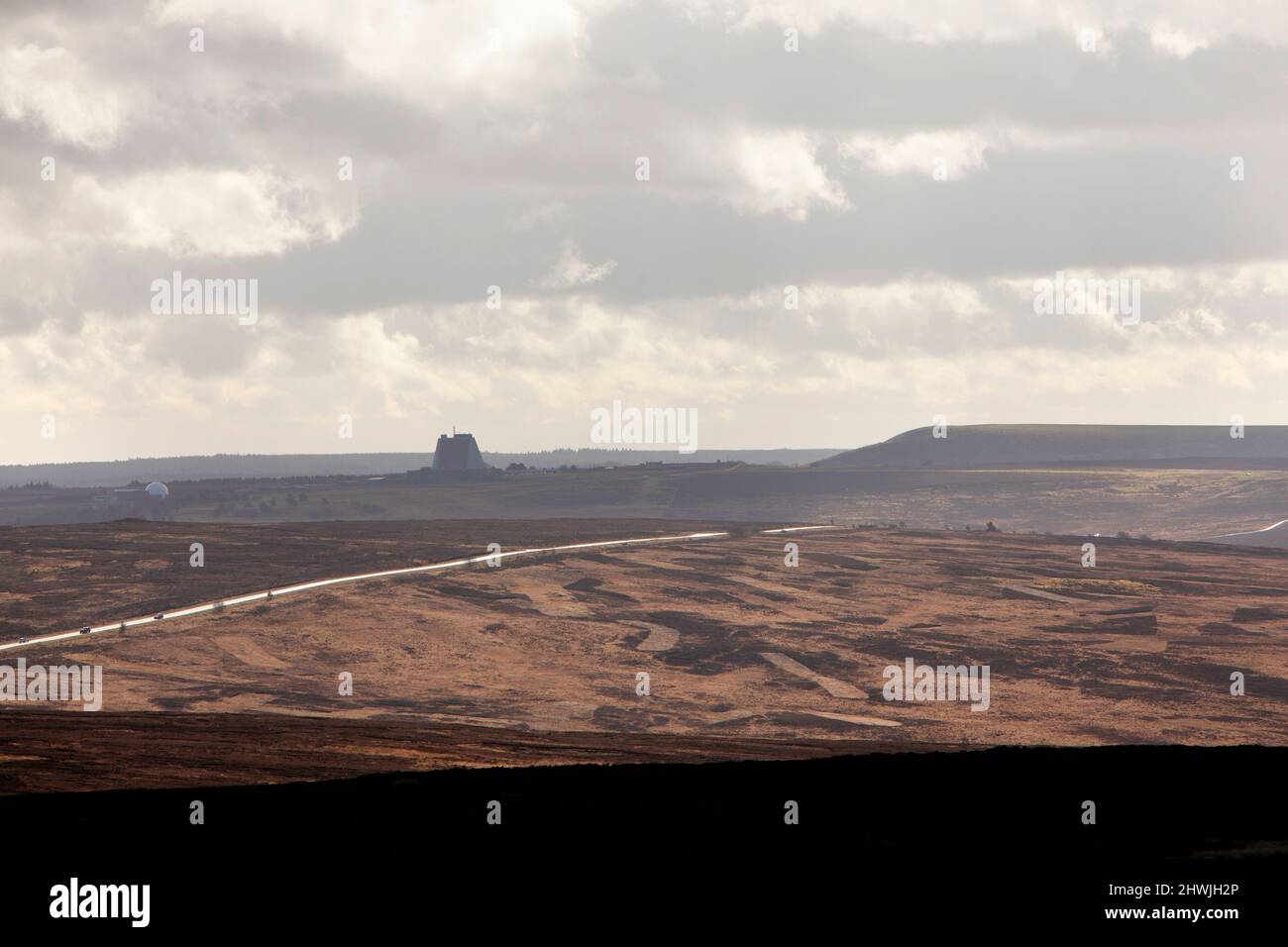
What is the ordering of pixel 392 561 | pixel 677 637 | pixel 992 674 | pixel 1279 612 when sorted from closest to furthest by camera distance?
pixel 992 674 < pixel 677 637 < pixel 1279 612 < pixel 392 561

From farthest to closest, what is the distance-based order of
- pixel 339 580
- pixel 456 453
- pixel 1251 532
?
pixel 456 453 → pixel 1251 532 → pixel 339 580

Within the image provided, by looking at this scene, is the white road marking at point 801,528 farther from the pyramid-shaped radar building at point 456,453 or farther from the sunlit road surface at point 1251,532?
the pyramid-shaped radar building at point 456,453

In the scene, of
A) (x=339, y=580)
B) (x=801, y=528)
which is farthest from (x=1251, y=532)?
(x=339, y=580)

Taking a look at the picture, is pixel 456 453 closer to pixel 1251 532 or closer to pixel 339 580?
pixel 1251 532

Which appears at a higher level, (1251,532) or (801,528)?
(801,528)

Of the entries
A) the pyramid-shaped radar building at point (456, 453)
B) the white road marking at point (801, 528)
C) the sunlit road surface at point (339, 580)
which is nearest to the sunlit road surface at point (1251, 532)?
the white road marking at point (801, 528)

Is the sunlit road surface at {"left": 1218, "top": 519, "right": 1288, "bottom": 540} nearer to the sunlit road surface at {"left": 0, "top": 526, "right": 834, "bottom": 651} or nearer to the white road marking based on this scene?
the white road marking
